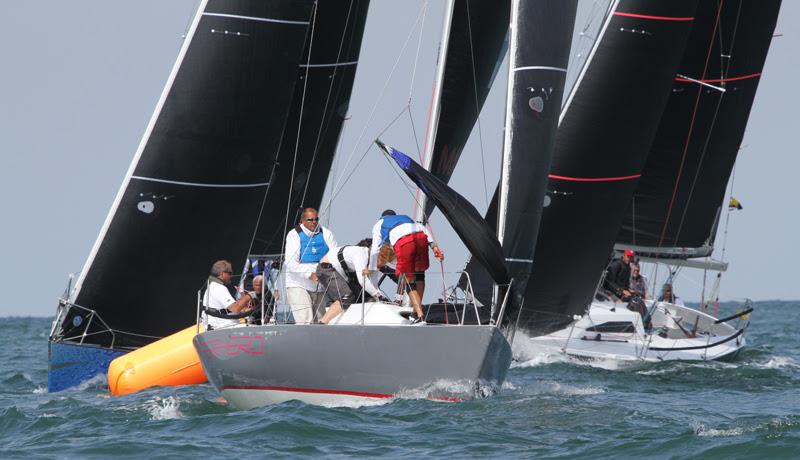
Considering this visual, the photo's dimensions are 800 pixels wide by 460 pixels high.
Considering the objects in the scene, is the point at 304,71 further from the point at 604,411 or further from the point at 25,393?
the point at 604,411

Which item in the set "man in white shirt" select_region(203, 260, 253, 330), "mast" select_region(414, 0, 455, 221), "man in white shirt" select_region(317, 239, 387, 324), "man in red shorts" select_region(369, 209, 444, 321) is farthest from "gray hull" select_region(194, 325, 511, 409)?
"mast" select_region(414, 0, 455, 221)

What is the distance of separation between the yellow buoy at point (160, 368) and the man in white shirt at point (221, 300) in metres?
1.02

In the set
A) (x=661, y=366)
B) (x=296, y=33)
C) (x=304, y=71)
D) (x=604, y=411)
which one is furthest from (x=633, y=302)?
(x=604, y=411)

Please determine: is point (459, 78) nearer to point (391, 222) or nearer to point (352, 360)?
point (391, 222)

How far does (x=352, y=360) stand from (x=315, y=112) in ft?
26.9

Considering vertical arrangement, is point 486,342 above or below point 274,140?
below

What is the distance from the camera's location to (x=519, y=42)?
14055 millimetres

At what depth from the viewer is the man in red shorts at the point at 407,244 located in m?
12.6

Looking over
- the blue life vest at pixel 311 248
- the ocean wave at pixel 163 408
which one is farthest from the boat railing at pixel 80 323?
the blue life vest at pixel 311 248

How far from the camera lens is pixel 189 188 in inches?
648

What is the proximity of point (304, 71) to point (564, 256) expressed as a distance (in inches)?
177

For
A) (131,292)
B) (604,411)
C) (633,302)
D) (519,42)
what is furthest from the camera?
(633,302)

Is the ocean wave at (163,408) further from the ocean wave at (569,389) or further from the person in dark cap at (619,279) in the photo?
the person in dark cap at (619,279)

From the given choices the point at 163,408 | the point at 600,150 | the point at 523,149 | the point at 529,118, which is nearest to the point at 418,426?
the point at 163,408
